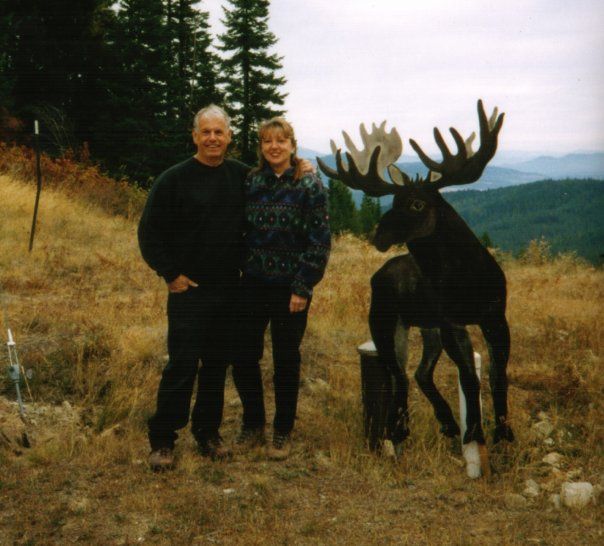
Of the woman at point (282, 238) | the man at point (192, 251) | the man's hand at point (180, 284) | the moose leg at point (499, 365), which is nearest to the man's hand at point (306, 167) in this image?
the woman at point (282, 238)

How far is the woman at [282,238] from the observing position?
12.5 feet

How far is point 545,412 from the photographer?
498 centimetres

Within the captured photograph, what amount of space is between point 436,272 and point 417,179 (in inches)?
21.6

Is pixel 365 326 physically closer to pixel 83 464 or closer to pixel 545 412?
pixel 545 412

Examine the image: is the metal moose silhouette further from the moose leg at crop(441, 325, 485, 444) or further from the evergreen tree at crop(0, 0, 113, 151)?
the evergreen tree at crop(0, 0, 113, 151)

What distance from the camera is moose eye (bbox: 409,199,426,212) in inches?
143

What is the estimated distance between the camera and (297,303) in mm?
3836

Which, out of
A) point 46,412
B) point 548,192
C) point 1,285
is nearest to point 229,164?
point 46,412

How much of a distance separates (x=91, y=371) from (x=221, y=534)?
101 inches

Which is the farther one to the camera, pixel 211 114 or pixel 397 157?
pixel 397 157

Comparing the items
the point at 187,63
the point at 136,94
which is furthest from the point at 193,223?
the point at 187,63

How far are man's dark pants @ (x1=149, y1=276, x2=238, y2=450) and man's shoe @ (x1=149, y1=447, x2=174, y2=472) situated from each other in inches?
1.5

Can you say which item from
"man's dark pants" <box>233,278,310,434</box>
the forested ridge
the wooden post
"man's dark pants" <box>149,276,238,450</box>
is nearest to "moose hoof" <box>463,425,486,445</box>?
the wooden post

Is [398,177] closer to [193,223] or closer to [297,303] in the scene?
[297,303]
